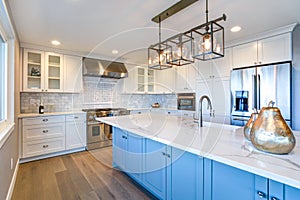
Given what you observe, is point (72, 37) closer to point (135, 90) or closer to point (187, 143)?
point (135, 90)

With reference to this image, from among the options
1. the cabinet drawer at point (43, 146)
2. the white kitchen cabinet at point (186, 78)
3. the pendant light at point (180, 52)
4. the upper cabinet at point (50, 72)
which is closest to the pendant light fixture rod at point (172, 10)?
the pendant light at point (180, 52)

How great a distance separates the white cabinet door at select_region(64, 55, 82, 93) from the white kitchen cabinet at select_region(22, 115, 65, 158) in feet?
2.41

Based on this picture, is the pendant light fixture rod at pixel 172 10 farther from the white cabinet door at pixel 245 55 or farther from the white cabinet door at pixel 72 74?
the white cabinet door at pixel 72 74

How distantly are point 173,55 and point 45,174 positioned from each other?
8.85ft

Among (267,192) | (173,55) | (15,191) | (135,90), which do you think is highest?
(173,55)

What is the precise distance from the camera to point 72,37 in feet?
9.39

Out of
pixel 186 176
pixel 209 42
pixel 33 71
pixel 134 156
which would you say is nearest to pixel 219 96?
pixel 209 42

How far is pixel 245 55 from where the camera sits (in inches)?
119

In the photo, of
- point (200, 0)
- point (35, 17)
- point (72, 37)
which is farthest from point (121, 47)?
point (200, 0)

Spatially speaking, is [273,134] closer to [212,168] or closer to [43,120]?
[212,168]

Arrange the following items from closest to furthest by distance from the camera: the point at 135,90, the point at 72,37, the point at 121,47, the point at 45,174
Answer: the point at 45,174 → the point at 72,37 → the point at 121,47 → the point at 135,90

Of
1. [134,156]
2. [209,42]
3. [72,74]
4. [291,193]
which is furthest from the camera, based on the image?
[72,74]

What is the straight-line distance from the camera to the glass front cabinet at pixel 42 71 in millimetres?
3189

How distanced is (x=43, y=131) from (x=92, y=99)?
142 centimetres
